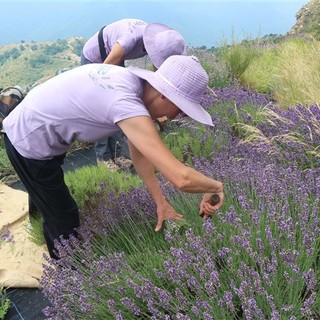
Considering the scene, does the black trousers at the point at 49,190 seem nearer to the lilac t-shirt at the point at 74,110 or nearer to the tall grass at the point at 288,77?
the lilac t-shirt at the point at 74,110

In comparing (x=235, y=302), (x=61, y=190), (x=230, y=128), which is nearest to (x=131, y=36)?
(x=230, y=128)

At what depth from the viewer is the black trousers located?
2.18 meters

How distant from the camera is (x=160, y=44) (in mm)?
2395

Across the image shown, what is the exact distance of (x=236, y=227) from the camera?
1631 millimetres

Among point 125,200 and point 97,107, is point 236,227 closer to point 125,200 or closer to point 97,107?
point 97,107

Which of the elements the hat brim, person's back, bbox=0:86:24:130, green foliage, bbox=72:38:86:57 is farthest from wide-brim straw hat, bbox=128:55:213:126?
green foliage, bbox=72:38:86:57

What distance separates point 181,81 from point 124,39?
1.72 meters

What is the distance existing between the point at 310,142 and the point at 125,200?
1.39 metres

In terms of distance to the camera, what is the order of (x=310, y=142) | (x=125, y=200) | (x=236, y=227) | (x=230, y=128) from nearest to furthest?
1. (x=236, y=227)
2. (x=125, y=200)
3. (x=310, y=142)
4. (x=230, y=128)

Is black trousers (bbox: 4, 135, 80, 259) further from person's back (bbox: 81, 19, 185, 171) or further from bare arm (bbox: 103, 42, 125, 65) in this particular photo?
bare arm (bbox: 103, 42, 125, 65)

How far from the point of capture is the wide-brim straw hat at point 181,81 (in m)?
1.58

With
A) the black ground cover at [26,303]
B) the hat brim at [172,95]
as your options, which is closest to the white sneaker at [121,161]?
the black ground cover at [26,303]

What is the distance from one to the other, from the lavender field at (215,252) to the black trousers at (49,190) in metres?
0.16

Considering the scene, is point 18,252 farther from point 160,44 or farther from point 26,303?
point 160,44
